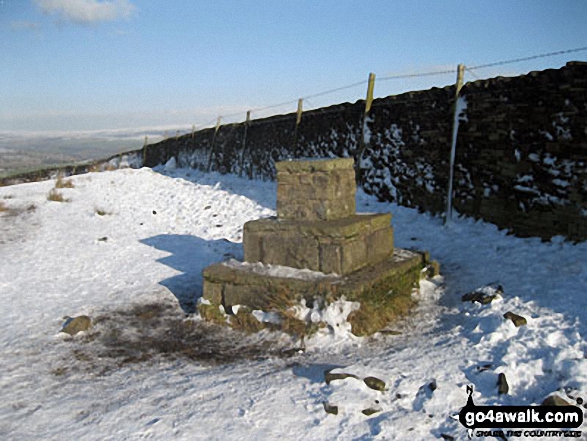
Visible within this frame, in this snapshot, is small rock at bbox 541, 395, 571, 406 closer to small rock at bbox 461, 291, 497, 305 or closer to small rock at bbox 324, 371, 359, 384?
small rock at bbox 324, 371, 359, 384

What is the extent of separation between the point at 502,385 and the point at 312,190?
3058 mm

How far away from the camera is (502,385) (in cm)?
345

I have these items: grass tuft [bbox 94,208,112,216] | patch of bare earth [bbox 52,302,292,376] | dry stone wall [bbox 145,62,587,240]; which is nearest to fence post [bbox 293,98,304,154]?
dry stone wall [bbox 145,62,587,240]

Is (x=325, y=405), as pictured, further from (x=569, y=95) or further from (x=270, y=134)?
(x=270, y=134)

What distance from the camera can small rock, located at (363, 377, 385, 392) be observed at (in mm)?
3537

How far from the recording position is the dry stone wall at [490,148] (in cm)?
646

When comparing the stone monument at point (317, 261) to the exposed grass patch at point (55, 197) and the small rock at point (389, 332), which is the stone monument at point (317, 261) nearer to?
the small rock at point (389, 332)

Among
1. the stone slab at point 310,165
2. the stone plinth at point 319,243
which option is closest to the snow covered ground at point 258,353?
the stone plinth at point 319,243

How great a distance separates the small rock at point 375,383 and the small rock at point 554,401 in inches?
41.7

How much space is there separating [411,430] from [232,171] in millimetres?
15475

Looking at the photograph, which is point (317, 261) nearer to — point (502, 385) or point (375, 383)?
point (375, 383)

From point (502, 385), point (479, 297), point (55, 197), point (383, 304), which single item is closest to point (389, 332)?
point (383, 304)

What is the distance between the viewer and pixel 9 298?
6.44 metres

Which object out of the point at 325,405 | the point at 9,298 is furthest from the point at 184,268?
the point at 325,405
